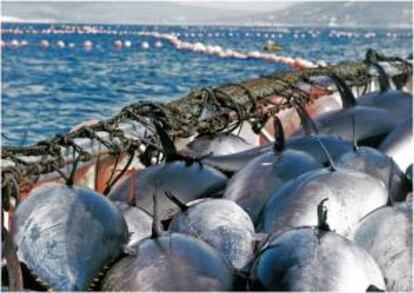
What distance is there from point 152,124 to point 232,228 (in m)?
2.34

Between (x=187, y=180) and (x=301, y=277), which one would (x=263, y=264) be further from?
(x=187, y=180)

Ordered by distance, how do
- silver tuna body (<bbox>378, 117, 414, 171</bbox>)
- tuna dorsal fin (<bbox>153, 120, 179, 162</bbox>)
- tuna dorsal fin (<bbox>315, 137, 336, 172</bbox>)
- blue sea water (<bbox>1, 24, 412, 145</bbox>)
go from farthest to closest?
1. blue sea water (<bbox>1, 24, 412, 145</bbox>)
2. silver tuna body (<bbox>378, 117, 414, 171</bbox>)
3. tuna dorsal fin (<bbox>153, 120, 179, 162</bbox>)
4. tuna dorsal fin (<bbox>315, 137, 336, 172</bbox>)

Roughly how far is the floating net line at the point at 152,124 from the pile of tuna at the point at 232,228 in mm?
414

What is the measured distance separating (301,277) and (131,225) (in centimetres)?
120

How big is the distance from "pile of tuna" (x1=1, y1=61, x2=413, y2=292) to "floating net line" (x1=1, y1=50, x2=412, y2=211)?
41 cm

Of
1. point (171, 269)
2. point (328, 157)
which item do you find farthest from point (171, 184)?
point (171, 269)

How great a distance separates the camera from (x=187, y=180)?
467 centimetres

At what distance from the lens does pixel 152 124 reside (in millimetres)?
5742

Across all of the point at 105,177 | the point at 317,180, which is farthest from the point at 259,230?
the point at 105,177

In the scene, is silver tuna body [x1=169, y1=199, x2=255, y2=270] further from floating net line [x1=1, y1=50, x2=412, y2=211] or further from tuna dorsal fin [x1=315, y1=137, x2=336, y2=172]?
floating net line [x1=1, y1=50, x2=412, y2=211]

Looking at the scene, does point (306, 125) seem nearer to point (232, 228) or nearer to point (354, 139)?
point (354, 139)

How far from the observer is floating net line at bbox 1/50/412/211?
4559 mm

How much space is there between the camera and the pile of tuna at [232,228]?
2.94m

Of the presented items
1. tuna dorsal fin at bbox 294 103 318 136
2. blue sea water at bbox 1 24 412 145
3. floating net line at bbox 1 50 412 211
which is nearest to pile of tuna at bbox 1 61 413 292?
floating net line at bbox 1 50 412 211
